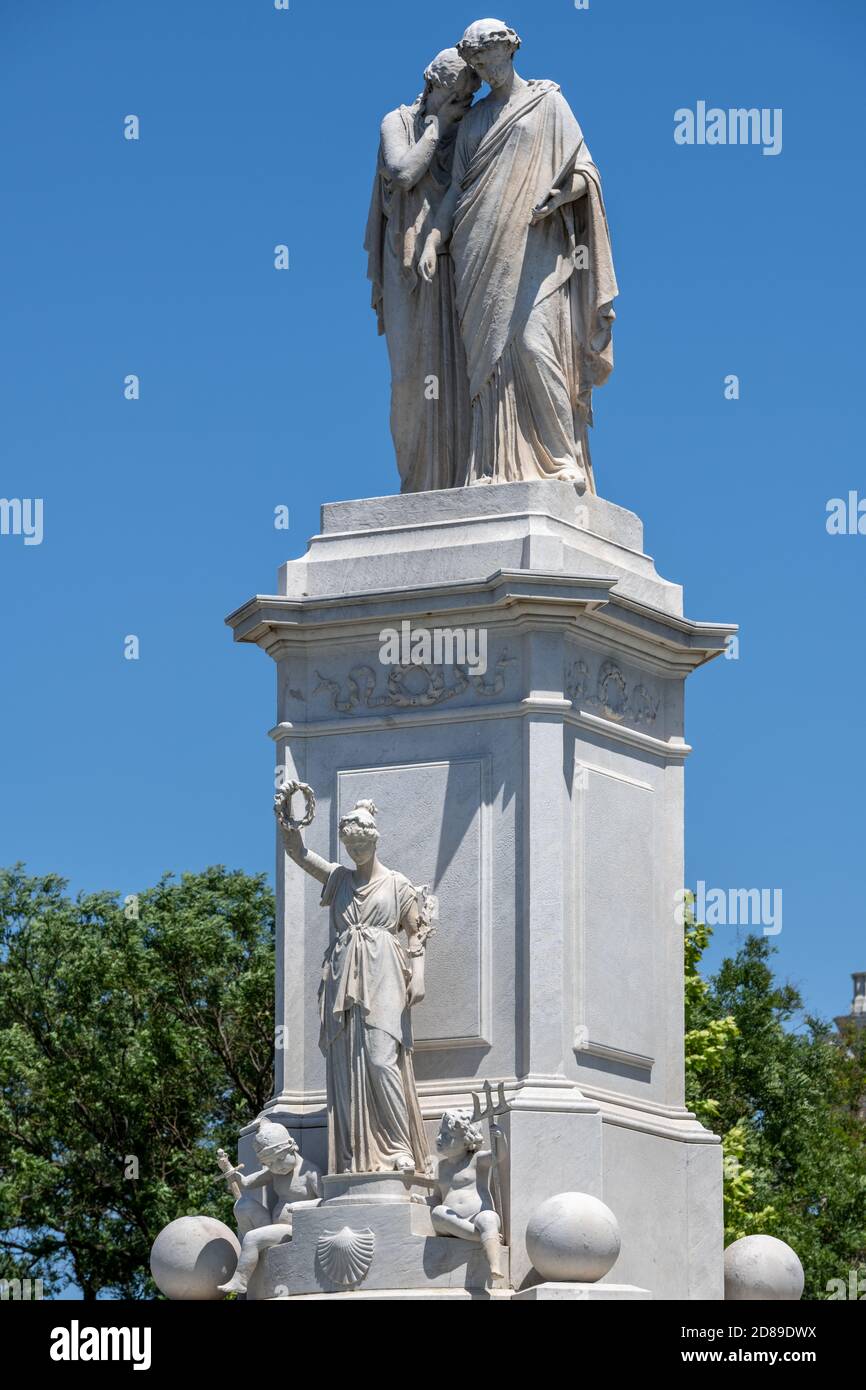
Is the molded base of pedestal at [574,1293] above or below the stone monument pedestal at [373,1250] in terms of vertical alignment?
below

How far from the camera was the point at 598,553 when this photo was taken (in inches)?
909

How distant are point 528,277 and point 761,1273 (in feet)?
24.3

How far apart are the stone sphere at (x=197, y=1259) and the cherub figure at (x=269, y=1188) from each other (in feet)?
0.85

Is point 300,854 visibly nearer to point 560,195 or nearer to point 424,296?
point 424,296

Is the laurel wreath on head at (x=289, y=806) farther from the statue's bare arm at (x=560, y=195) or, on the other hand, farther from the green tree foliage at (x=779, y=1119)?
the green tree foliage at (x=779, y=1119)

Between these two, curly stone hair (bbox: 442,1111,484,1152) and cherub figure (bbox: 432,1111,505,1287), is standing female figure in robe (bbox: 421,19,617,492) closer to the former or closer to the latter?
curly stone hair (bbox: 442,1111,484,1152)

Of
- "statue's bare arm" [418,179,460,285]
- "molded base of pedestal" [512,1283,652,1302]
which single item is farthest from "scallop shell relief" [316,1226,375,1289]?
"statue's bare arm" [418,179,460,285]

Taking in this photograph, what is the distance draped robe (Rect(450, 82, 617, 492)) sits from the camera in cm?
2339

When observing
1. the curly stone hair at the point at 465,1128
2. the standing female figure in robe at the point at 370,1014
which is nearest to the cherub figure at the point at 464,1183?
the curly stone hair at the point at 465,1128

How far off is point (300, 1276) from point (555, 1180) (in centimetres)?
181

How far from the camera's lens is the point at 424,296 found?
24062mm

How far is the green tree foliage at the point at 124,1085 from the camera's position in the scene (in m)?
43.6

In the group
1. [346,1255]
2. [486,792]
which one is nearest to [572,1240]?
[346,1255]
